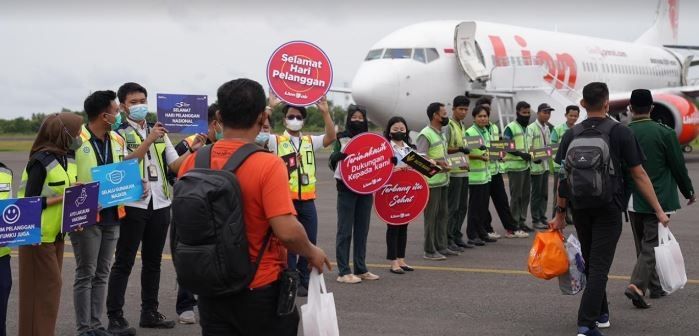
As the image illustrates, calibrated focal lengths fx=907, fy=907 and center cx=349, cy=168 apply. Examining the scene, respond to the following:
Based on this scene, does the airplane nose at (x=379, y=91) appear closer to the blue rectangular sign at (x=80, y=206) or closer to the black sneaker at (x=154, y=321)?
the black sneaker at (x=154, y=321)

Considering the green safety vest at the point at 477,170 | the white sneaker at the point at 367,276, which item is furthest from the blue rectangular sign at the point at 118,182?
the green safety vest at the point at 477,170

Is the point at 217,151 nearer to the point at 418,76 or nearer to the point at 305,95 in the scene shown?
the point at 305,95

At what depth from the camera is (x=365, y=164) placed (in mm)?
9227

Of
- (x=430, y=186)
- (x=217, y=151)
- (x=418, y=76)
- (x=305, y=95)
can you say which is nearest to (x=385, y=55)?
(x=418, y=76)

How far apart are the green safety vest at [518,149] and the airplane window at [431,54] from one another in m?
9.51

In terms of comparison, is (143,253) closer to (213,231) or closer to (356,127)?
(356,127)

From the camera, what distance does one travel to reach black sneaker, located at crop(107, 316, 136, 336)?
6938mm

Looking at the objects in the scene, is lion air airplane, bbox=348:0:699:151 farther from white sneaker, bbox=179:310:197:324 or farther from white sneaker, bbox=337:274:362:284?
white sneaker, bbox=179:310:197:324

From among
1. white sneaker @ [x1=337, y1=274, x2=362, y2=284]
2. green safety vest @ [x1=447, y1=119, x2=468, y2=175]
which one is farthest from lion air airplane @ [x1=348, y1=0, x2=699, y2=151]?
white sneaker @ [x1=337, y1=274, x2=362, y2=284]

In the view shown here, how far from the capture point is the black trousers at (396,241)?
9.77 m

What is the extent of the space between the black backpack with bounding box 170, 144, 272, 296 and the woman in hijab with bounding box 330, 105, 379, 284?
521 centimetres

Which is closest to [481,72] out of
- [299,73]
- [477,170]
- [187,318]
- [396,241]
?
[477,170]

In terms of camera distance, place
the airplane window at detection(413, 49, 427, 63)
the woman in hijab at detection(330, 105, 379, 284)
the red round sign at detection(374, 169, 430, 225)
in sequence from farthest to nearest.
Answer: the airplane window at detection(413, 49, 427, 63), the red round sign at detection(374, 169, 430, 225), the woman in hijab at detection(330, 105, 379, 284)

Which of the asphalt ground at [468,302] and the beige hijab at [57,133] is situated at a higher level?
the beige hijab at [57,133]
